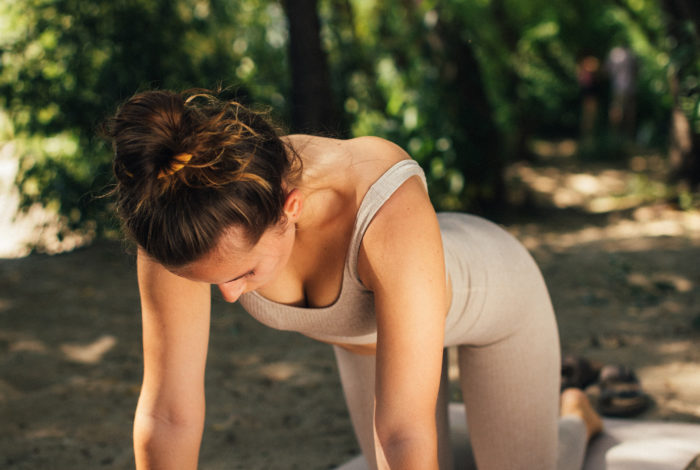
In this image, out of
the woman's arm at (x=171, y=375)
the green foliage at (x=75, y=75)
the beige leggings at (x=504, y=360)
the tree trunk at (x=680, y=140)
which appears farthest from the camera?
the tree trunk at (x=680, y=140)

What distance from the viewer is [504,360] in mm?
1849

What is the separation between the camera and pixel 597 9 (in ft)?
45.2

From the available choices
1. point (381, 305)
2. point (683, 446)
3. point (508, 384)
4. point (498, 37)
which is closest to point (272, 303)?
point (381, 305)

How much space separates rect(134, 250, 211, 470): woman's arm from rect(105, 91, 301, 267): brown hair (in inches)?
11.4

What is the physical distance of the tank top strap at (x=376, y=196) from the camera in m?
1.38

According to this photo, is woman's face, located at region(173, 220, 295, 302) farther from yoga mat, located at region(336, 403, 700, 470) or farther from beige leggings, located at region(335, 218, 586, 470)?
yoga mat, located at region(336, 403, 700, 470)

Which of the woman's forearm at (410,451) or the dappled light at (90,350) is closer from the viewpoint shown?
the woman's forearm at (410,451)

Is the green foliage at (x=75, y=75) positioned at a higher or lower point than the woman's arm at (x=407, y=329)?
lower

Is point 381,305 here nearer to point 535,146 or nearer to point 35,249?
point 35,249

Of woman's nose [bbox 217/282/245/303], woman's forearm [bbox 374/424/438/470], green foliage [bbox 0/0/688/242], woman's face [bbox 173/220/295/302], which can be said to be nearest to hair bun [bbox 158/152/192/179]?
woman's face [bbox 173/220/295/302]

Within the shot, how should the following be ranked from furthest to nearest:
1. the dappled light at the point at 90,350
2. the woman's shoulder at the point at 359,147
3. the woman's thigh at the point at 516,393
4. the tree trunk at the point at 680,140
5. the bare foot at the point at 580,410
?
the tree trunk at the point at 680,140
the dappled light at the point at 90,350
the bare foot at the point at 580,410
the woman's thigh at the point at 516,393
the woman's shoulder at the point at 359,147

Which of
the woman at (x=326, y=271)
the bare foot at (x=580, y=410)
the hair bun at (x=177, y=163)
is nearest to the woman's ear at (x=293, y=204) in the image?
the woman at (x=326, y=271)

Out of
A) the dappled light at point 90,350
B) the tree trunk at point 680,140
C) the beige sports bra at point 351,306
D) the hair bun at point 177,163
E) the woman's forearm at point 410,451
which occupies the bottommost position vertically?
the dappled light at point 90,350

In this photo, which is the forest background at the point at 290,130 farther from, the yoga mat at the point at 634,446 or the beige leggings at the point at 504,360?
the beige leggings at the point at 504,360
